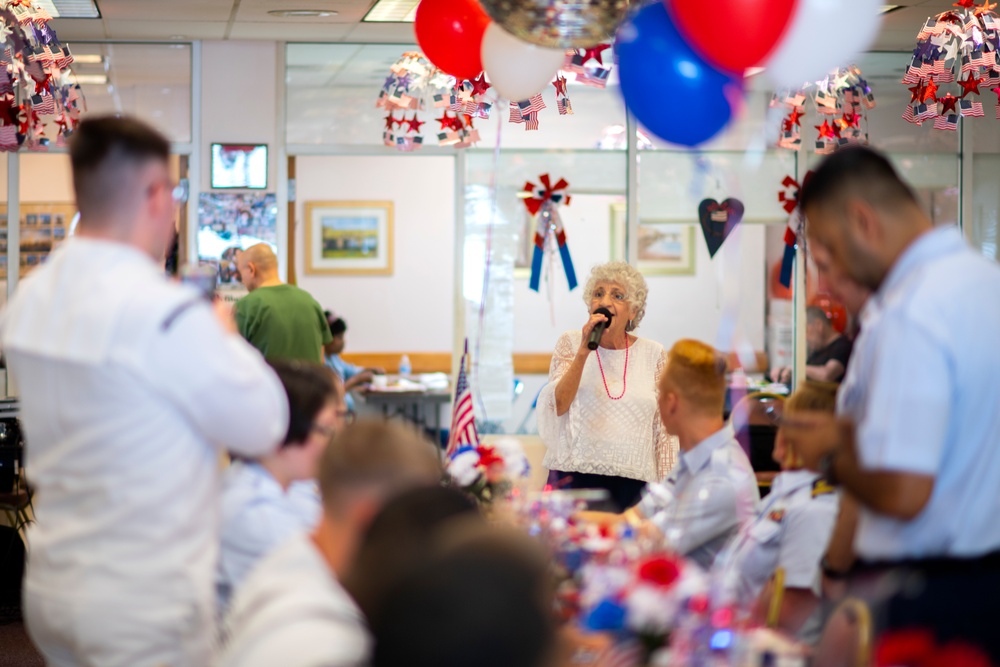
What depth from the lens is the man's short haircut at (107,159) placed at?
2031mm

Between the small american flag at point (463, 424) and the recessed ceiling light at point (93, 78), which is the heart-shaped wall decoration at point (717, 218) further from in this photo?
the small american flag at point (463, 424)

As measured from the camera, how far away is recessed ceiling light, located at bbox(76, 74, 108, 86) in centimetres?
771

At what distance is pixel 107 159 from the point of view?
80.0 inches

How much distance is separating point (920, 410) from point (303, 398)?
1333 mm

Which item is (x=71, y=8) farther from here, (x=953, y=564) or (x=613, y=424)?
(x=953, y=564)

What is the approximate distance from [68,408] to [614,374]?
2.38 metres

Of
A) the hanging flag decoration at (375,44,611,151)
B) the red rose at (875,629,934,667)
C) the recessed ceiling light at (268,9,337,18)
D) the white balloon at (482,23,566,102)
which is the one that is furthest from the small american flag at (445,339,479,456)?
the recessed ceiling light at (268,9,337,18)

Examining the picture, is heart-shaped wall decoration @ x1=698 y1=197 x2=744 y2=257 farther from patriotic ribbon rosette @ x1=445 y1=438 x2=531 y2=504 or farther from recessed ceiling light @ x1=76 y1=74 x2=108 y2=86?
patriotic ribbon rosette @ x1=445 y1=438 x2=531 y2=504

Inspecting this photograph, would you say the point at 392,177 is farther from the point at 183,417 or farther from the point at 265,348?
the point at 183,417

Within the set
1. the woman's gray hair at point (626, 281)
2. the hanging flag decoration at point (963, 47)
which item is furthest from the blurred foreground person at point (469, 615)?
the hanging flag decoration at point (963, 47)

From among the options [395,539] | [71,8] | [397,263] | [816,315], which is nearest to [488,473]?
[395,539]

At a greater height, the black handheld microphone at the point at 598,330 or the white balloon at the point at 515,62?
the white balloon at the point at 515,62

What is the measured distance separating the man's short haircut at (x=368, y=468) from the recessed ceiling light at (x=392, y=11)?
15.9 feet

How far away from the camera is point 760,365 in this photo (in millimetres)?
8578
